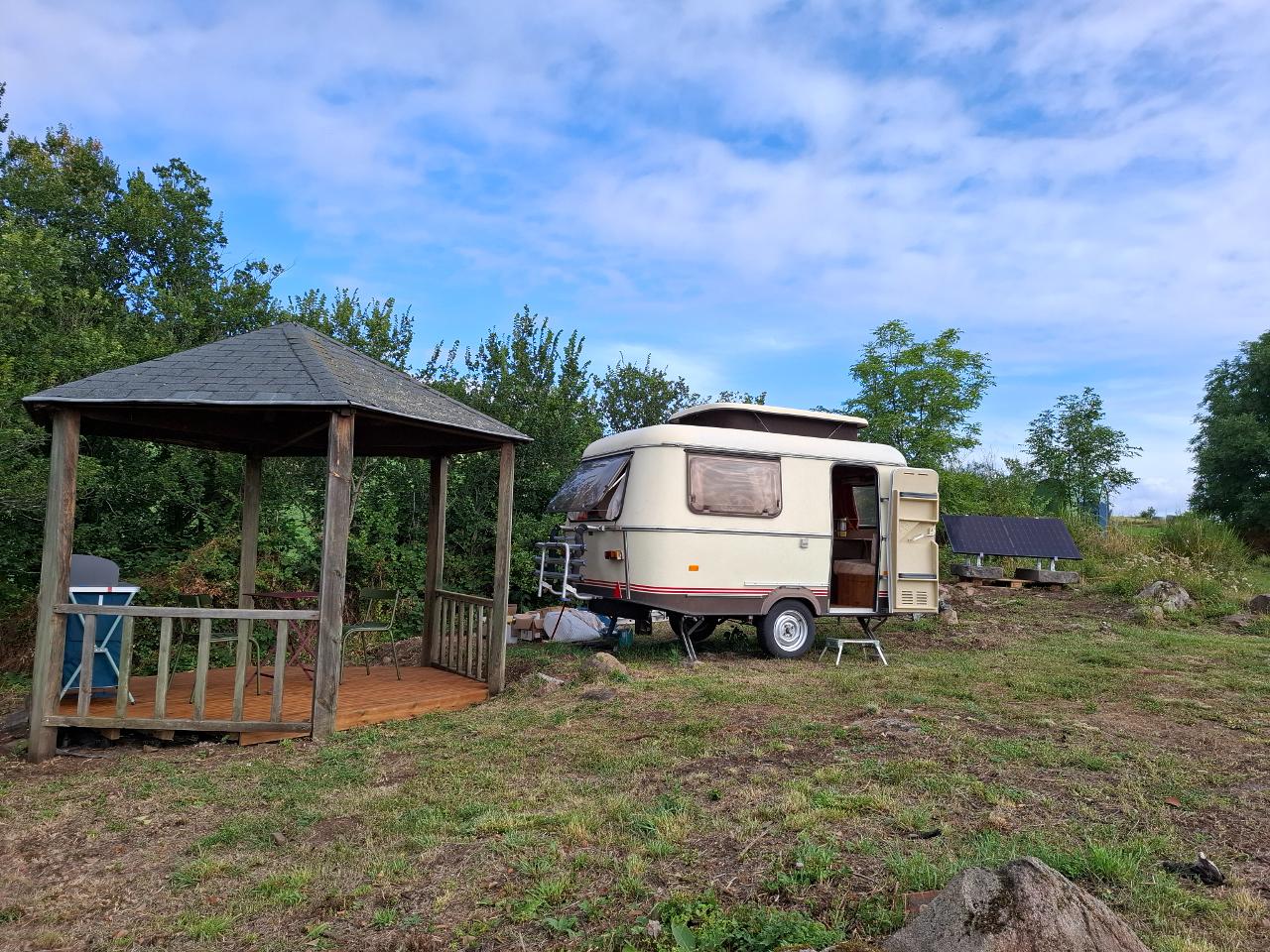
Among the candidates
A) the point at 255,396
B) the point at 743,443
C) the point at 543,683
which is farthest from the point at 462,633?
the point at 743,443

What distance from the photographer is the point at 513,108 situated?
31.4 feet

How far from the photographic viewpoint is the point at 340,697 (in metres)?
6.98

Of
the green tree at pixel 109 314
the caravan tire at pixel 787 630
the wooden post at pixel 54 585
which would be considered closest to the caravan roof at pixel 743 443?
the caravan tire at pixel 787 630

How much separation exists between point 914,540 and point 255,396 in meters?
7.51

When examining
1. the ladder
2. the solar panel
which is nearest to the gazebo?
the ladder

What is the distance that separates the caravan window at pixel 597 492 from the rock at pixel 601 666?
167cm

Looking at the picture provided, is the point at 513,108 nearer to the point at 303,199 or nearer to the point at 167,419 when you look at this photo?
the point at 303,199

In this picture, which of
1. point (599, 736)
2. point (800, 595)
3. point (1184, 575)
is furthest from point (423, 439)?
point (1184, 575)

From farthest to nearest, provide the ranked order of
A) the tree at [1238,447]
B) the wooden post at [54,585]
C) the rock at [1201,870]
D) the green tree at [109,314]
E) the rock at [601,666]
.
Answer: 1. the tree at [1238,447]
2. the green tree at [109,314]
3. the rock at [601,666]
4. the wooden post at [54,585]
5. the rock at [1201,870]

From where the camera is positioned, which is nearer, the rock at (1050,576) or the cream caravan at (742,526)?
the cream caravan at (742,526)

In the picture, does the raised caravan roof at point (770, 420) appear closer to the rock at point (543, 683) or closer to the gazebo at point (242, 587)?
the gazebo at point (242, 587)

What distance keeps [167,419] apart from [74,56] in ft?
20.9

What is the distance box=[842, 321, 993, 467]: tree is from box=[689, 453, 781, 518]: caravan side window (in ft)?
35.5

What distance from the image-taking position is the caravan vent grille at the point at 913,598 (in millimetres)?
9742
